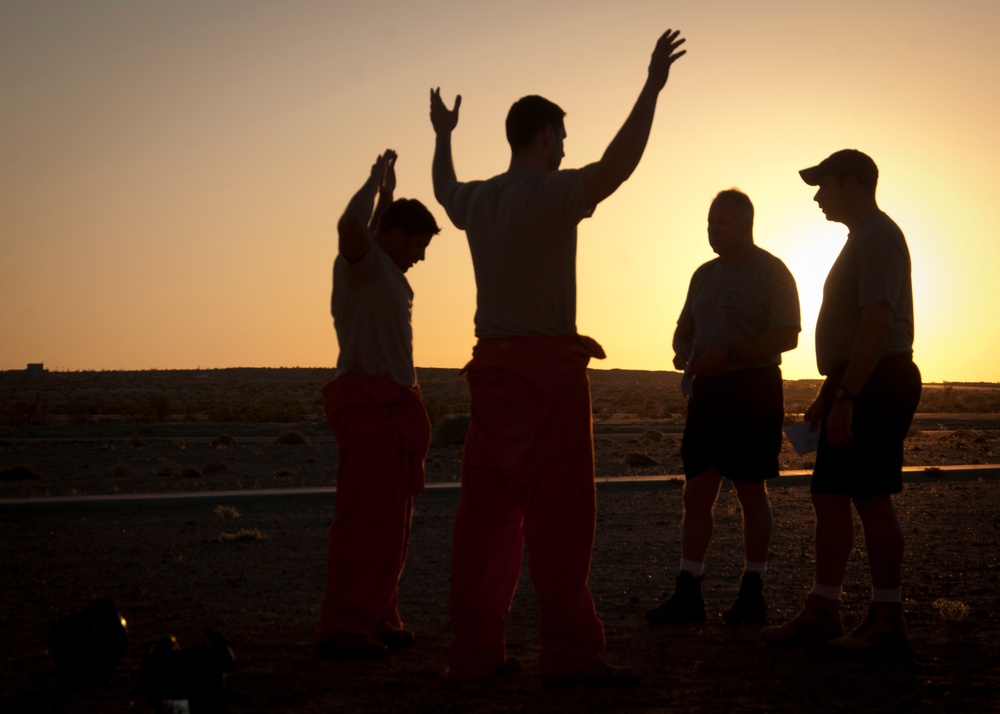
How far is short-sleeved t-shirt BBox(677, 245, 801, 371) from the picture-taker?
18.9 ft

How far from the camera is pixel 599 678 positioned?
4.21 meters

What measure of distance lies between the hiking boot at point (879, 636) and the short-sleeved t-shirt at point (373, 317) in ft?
7.19

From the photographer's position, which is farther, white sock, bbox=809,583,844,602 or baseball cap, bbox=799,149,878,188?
baseball cap, bbox=799,149,878,188

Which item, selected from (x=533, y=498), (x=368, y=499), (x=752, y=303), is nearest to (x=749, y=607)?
(x=752, y=303)

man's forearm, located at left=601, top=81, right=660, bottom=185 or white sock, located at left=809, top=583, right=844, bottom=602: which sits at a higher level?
man's forearm, located at left=601, top=81, right=660, bottom=185

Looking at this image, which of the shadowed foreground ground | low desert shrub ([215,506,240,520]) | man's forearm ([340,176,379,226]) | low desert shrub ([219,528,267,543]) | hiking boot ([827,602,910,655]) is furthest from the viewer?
low desert shrub ([215,506,240,520])

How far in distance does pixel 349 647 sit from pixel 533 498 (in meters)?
1.14

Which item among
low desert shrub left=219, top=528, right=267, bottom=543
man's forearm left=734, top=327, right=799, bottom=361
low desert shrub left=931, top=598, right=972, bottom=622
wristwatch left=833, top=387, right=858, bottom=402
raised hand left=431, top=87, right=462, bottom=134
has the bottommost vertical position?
low desert shrub left=219, top=528, right=267, bottom=543

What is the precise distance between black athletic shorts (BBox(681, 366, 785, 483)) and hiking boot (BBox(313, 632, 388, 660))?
1.79 meters

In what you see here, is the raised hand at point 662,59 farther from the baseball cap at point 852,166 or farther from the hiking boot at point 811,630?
the hiking boot at point 811,630

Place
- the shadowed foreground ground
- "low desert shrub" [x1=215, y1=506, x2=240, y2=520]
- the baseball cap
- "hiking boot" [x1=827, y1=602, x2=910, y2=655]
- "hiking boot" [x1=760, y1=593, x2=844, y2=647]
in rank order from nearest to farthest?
the shadowed foreground ground → "hiking boot" [x1=827, y1=602, x2=910, y2=655] → "hiking boot" [x1=760, y1=593, x2=844, y2=647] → the baseball cap → "low desert shrub" [x1=215, y1=506, x2=240, y2=520]

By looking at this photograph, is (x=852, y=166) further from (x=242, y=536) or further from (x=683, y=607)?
(x=242, y=536)

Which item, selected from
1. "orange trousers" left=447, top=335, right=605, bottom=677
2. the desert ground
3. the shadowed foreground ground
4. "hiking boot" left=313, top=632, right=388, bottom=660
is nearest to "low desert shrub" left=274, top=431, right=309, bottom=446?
the desert ground

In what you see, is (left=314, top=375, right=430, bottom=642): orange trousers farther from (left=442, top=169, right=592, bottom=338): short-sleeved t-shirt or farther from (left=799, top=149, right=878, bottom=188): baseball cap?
(left=799, top=149, right=878, bottom=188): baseball cap
